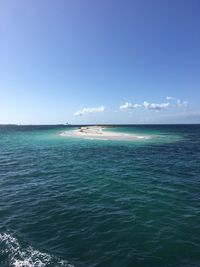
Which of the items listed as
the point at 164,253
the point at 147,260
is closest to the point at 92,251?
the point at 147,260

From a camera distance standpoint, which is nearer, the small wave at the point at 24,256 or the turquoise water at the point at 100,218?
the small wave at the point at 24,256

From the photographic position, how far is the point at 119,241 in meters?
10.0

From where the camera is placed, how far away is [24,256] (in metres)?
8.97

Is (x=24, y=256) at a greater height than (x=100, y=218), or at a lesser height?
lesser

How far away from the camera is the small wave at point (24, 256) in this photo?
848cm

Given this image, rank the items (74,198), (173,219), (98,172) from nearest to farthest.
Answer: (173,219) → (74,198) → (98,172)

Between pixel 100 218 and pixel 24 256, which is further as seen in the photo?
pixel 100 218

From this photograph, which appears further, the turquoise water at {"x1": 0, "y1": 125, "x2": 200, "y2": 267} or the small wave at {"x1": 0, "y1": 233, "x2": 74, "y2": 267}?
the turquoise water at {"x1": 0, "y1": 125, "x2": 200, "y2": 267}

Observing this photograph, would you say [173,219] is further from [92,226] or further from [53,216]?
[53,216]

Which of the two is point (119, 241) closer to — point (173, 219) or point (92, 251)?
point (92, 251)

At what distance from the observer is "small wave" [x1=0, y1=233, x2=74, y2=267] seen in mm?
8477

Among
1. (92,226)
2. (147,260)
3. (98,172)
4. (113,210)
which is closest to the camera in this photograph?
(147,260)

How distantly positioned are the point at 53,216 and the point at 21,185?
7235 mm

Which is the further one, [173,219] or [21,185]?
[21,185]
